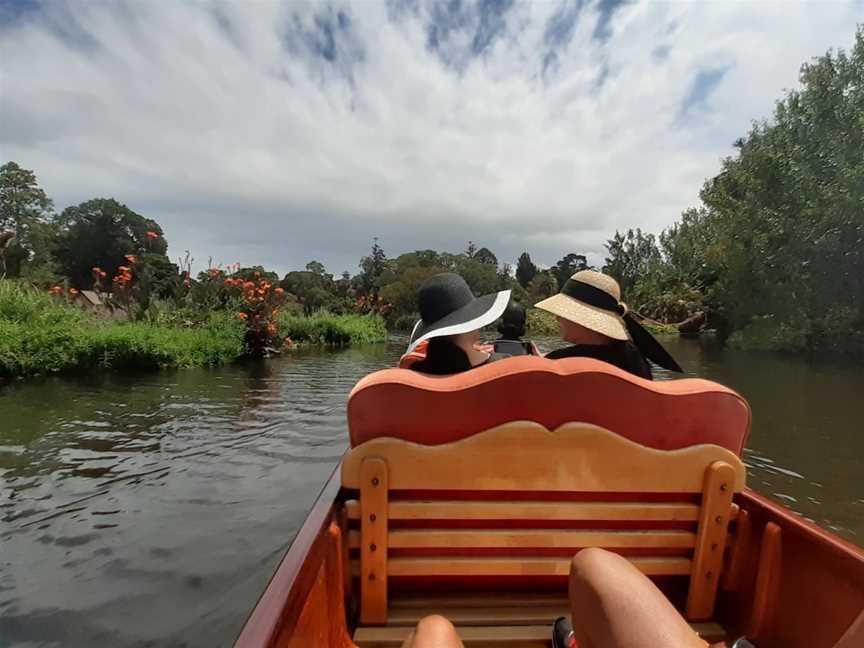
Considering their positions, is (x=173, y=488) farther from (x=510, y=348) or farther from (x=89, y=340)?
(x=89, y=340)

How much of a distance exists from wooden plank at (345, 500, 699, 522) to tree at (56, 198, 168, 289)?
49973mm

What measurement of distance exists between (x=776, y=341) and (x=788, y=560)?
1961cm

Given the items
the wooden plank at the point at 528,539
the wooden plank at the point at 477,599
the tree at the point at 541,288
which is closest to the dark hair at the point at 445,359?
the wooden plank at the point at 528,539

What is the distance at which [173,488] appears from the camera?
4.27m

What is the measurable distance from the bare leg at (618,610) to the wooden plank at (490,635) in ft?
1.53

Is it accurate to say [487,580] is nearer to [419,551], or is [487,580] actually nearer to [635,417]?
[419,551]

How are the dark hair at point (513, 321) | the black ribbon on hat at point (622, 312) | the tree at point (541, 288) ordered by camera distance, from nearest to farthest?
the black ribbon on hat at point (622, 312) < the dark hair at point (513, 321) < the tree at point (541, 288)

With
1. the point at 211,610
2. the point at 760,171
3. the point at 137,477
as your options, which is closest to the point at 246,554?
the point at 211,610

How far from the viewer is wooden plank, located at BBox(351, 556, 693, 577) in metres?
1.59

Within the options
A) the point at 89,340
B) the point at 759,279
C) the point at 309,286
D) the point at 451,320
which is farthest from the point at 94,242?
the point at 451,320

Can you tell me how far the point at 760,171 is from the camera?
663 inches

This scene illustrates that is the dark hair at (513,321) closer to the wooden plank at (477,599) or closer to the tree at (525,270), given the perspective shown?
the wooden plank at (477,599)

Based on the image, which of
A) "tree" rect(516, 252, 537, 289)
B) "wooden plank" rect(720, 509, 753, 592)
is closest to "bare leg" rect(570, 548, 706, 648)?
"wooden plank" rect(720, 509, 753, 592)

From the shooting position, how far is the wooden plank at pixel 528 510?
5.04 ft
